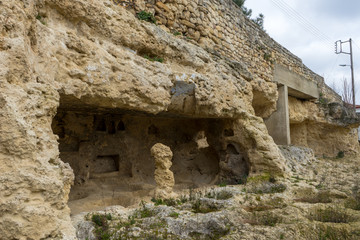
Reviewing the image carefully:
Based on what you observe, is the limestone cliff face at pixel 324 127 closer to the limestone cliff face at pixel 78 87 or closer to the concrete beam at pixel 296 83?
the concrete beam at pixel 296 83

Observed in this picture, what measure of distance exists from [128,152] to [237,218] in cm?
383

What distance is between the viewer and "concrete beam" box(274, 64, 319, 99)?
886 centimetres

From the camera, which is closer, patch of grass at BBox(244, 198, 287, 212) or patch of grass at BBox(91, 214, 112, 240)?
patch of grass at BBox(91, 214, 112, 240)

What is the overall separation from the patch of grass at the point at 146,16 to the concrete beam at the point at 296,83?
16.7 feet

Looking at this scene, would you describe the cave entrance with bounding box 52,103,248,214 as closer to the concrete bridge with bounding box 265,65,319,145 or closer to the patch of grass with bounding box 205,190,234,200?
the patch of grass with bounding box 205,190,234,200

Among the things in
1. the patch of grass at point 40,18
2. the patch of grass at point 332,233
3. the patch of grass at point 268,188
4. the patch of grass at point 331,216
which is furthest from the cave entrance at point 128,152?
the patch of grass at point 332,233

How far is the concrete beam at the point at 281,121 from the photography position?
9031 millimetres

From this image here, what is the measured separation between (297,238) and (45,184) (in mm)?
2471

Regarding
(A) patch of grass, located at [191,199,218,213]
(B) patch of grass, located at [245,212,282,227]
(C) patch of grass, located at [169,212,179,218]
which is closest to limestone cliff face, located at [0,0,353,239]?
(C) patch of grass, located at [169,212,179,218]

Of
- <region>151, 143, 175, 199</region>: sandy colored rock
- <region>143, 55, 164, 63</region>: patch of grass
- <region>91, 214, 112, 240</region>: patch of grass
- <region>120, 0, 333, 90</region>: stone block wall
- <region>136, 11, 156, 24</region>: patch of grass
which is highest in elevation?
<region>120, 0, 333, 90</region>: stone block wall

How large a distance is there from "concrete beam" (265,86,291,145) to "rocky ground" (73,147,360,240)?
4.26 metres

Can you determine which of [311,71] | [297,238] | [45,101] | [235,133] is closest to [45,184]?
[45,101]

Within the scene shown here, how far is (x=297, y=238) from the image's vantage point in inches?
110

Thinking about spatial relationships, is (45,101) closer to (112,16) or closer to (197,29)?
(112,16)
